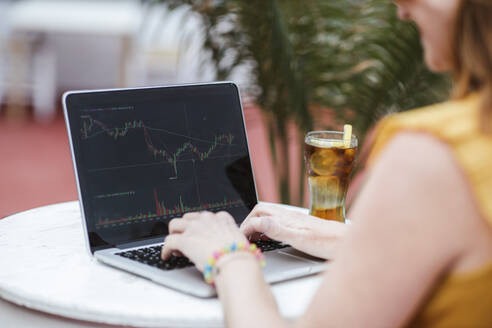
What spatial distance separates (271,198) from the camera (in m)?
3.72

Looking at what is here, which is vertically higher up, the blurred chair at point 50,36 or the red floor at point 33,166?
the blurred chair at point 50,36

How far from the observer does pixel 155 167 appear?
1048mm

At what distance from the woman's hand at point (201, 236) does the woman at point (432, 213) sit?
199 mm

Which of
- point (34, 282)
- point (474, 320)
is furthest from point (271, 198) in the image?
point (474, 320)

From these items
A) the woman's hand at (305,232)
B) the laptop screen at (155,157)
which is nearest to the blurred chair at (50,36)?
the laptop screen at (155,157)

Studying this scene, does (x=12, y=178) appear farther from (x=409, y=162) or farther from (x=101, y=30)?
(x=409, y=162)

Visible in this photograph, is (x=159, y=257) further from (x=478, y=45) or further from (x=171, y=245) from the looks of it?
(x=478, y=45)

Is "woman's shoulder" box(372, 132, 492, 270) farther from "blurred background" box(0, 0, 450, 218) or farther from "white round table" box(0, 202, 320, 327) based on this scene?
"blurred background" box(0, 0, 450, 218)

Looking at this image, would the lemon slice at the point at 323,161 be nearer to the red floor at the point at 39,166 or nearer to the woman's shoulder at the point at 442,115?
the woman's shoulder at the point at 442,115

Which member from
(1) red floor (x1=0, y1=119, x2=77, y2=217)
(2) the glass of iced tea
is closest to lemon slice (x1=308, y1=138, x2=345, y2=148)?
(2) the glass of iced tea

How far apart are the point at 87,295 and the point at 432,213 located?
472 mm

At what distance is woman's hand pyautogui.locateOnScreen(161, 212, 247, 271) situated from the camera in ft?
2.66

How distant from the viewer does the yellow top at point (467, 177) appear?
0.54m

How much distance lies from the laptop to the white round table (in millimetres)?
31
